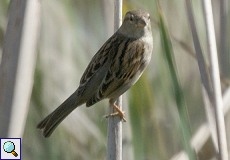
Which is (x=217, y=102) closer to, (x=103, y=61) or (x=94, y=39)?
(x=103, y=61)

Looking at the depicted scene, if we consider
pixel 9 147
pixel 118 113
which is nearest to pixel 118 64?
pixel 118 113

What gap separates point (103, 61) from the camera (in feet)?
7.71

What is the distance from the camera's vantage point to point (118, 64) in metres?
2.36

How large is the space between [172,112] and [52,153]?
2.10 ft

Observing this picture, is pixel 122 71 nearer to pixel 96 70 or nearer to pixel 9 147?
pixel 96 70

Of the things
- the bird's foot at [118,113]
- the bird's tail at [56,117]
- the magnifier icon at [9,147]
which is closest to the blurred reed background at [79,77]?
the bird's foot at [118,113]

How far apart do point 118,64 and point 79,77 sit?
214 millimetres

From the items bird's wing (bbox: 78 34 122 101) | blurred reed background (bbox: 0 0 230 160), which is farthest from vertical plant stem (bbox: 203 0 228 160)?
bird's wing (bbox: 78 34 122 101)

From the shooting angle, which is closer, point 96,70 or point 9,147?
point 9,147

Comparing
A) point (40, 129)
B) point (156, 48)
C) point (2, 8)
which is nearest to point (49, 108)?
point (40, 129)

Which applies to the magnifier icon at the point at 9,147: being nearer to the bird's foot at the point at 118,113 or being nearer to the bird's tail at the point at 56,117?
the bird's tail at the point at 56,117

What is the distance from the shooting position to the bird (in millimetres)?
2193

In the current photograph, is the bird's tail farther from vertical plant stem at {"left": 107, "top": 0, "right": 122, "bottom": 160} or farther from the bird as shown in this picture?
vertical plant stem at {"left": 107, "top": 0, "right": 122, "bottom": 160}

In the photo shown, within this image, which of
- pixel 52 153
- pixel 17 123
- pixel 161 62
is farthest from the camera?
pixel 161 62
